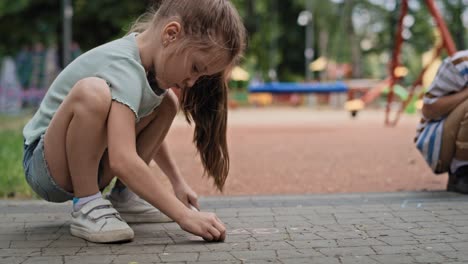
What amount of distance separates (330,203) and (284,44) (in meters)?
35.3

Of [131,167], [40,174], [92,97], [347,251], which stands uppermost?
[92,97]

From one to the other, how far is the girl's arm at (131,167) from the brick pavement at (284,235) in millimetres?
125

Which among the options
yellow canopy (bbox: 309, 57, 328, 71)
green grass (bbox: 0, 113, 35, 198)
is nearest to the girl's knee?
green grass (bbox: 0, 113, 35, 198)

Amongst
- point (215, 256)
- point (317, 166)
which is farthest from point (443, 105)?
point (317, 166)

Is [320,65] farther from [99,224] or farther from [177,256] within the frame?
[177,256]

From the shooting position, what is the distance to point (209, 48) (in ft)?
7.55

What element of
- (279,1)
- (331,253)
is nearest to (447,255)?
(331,253)

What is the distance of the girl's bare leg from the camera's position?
2230 millimetres

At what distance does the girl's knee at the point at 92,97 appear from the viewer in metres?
2.22

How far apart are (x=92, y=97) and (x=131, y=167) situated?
0.86 ft

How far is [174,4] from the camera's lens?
237cm

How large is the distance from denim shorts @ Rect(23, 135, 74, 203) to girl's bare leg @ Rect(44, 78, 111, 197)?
3 centimetres

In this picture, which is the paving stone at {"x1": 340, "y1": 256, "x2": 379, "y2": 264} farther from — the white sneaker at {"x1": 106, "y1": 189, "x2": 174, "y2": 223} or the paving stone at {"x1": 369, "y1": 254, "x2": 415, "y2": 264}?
the white sneaker at {"x1": 106, "y1": 189, "x2": 174, "y2": 223}

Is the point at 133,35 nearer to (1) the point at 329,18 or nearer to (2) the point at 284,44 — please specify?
(1) the point at 329,18
